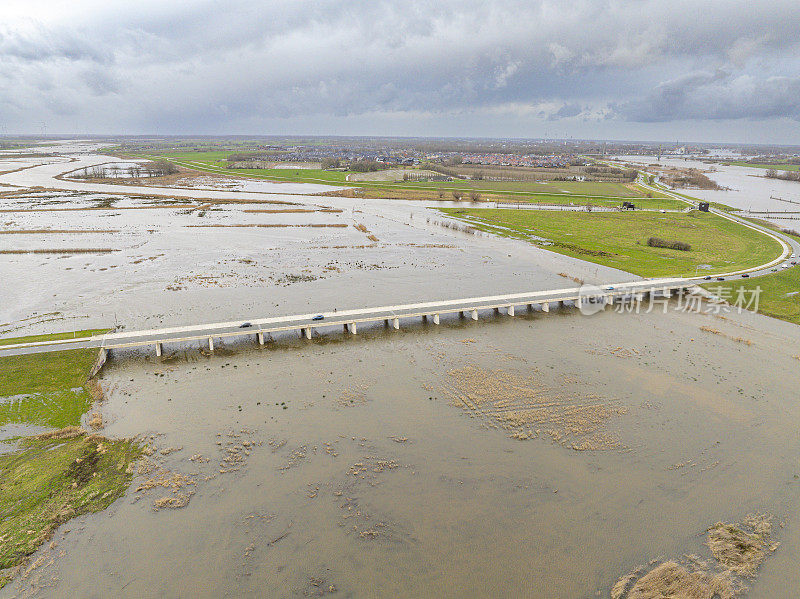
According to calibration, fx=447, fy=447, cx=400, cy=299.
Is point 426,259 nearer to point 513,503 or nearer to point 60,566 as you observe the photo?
point 513,503

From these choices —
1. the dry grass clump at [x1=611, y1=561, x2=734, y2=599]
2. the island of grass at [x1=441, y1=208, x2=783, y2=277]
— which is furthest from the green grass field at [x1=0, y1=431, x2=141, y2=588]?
the island of grass at [x1=441, y1=208, x2=783, y2=277]

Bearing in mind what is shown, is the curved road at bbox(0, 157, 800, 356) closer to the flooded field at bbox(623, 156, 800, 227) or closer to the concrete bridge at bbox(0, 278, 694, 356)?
the concrete bridge at bbox(0, 278, 694, 356)

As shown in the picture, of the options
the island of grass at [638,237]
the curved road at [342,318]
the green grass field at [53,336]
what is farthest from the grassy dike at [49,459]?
the island of grass at [638,237]

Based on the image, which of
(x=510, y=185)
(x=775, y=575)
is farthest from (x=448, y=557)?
(x=510, y=185)

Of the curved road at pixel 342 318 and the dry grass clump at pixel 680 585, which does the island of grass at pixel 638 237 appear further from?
the dry grass clump at pixel 680 585

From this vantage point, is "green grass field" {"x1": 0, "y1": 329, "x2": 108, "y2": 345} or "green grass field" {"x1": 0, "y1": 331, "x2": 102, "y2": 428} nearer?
"green grass field" {"x1": 0, "y1": 331, "x2": 102, "y2": 428}
